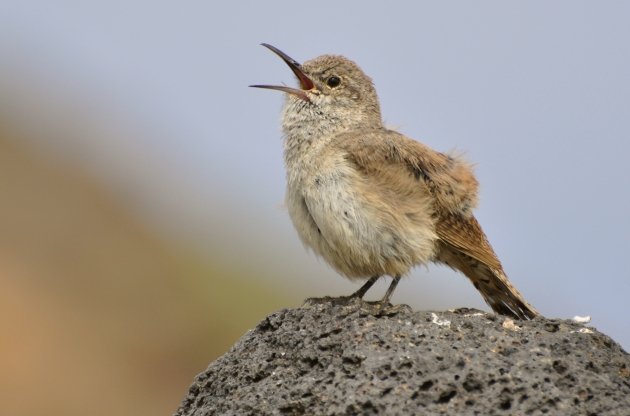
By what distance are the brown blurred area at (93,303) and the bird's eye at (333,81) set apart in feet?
35.1

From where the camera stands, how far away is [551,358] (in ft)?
20.5

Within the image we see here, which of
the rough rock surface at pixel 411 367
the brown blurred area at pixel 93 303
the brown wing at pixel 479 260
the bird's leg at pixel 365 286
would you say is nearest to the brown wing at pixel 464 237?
the brown wing at pixel 479 260

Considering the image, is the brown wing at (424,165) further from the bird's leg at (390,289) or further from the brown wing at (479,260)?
the bird's leg at (390,289)

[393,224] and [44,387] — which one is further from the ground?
[44,387]

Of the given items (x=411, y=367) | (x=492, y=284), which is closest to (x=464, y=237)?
(x=492, y=284)

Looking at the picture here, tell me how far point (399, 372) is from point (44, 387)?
14.1 meters

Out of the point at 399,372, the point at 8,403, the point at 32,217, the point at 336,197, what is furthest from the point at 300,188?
the point at 32,217

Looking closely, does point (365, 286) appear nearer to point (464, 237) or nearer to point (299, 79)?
point (464, 237)

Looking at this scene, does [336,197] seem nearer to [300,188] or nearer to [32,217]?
[300,188]

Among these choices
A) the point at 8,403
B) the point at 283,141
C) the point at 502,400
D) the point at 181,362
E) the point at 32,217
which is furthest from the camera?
the point at 32,217

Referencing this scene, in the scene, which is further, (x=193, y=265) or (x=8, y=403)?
(x=193, y=265)

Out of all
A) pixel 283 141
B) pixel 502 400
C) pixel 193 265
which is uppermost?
pixel 193 265

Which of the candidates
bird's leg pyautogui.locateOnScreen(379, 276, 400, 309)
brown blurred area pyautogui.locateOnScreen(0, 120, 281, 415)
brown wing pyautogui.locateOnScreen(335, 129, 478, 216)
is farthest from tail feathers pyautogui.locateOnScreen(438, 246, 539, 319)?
brown blurred area pyautogui.locateOnScreen(0, 120, 281, 415)

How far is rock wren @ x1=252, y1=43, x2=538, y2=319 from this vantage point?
27.2 ft
